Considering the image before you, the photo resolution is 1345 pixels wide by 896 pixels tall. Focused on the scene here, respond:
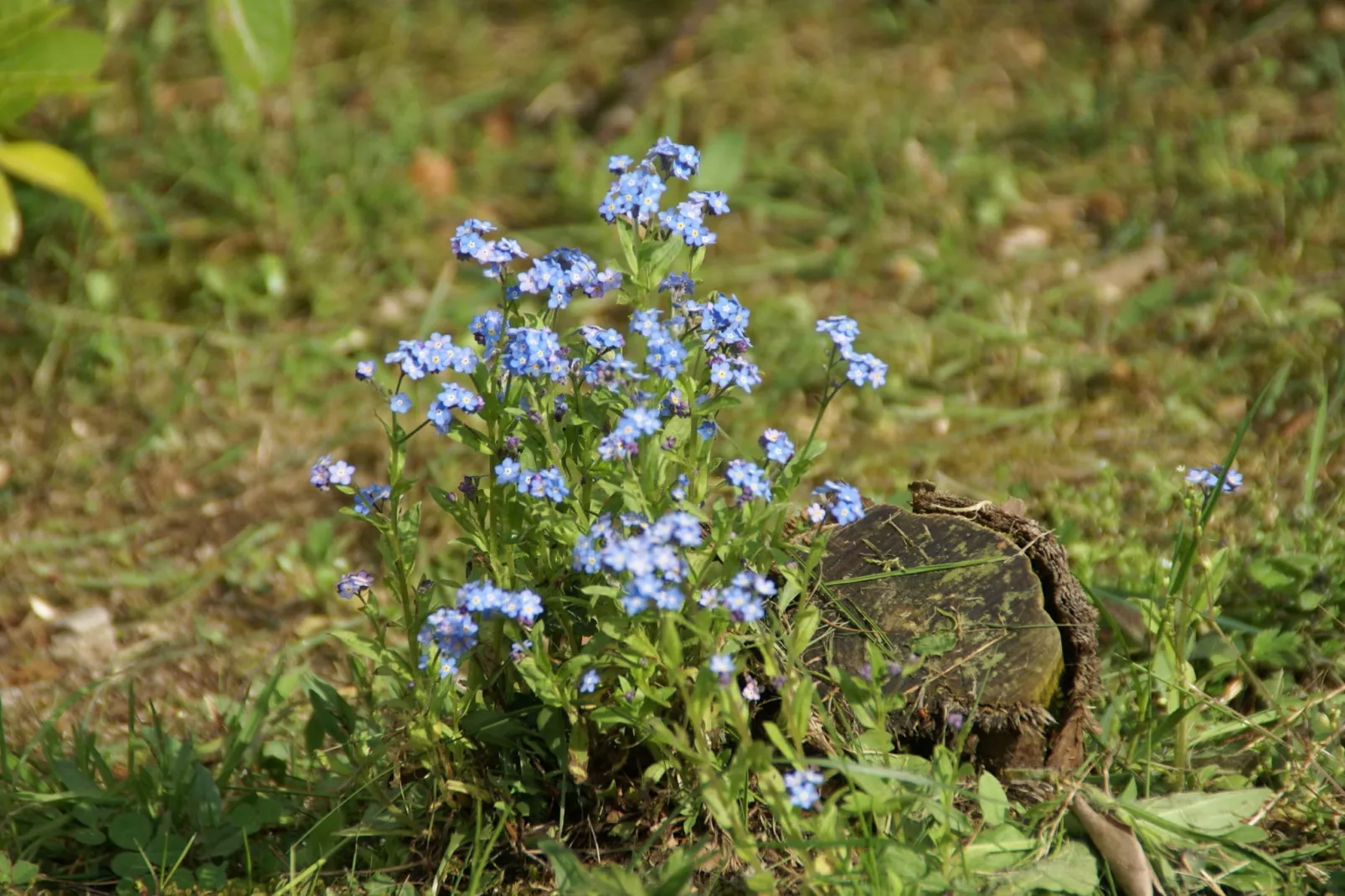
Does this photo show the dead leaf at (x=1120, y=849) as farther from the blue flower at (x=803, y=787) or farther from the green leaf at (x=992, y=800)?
the blue flower at (x=803, y=787)

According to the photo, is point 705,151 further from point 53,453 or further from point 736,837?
point 736,837

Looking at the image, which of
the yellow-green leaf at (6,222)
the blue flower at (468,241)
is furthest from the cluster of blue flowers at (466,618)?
the yellow-green leaf at (6,222)

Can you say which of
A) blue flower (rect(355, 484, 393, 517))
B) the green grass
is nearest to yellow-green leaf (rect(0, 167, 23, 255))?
the green grass

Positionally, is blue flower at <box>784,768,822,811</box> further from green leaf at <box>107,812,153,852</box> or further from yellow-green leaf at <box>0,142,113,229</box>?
yellow-green leaf at <box>0,142,113,229</box>

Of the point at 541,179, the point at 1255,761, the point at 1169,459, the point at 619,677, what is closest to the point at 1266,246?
the point at 1169,459

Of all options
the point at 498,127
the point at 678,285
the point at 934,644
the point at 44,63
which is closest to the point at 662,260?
the point at 678,285

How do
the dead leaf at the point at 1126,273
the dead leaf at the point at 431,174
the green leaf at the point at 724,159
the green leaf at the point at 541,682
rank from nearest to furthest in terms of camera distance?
the green leaf at the point at 541,682 < the dead leaf at the point at 1126,273 < the green leaf at the point at 724,159 < the dead leaf at the point at 431,174

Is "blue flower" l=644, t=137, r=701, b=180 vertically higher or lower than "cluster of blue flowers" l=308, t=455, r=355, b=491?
higher

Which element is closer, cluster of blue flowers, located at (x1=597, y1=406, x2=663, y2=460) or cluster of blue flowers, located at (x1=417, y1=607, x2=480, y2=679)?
cluster of blue flowers, located at (x1=597, y1=406, x2=663, y2=460)
